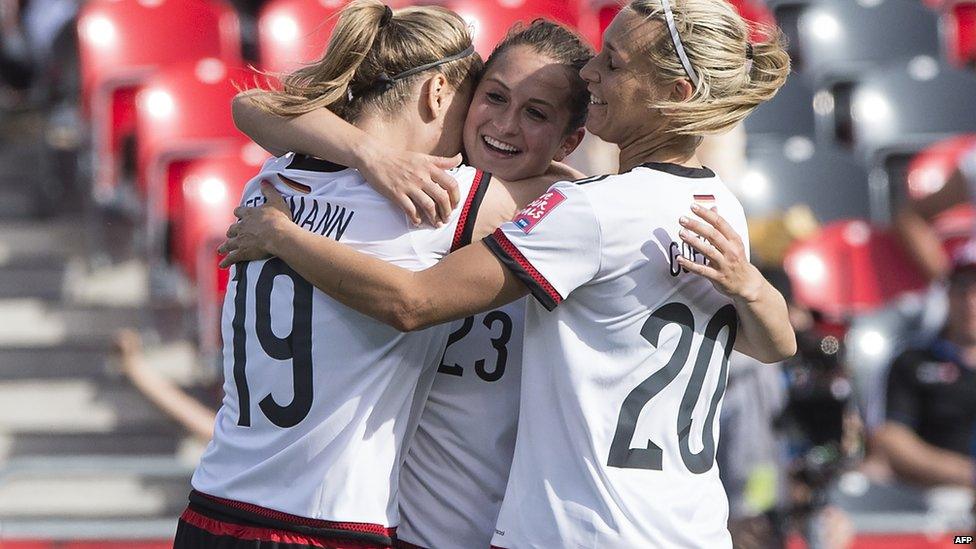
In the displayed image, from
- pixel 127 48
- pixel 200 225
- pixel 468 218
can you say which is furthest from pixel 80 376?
pixel 468 218

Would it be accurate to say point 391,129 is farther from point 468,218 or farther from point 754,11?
point 754,11

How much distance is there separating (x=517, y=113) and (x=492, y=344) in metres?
0.46

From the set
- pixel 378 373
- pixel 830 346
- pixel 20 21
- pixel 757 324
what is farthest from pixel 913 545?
pixel 20 21

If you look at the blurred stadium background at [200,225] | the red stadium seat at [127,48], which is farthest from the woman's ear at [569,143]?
the red stadium seat at [127,48]

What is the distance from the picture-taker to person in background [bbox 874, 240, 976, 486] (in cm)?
523

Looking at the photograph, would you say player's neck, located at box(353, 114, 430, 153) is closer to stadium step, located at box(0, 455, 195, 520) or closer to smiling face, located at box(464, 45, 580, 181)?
smiling face, located at box(464, 45, 580, 181)

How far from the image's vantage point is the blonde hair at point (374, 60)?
257cm

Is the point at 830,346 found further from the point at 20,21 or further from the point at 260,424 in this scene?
the point at 20,21

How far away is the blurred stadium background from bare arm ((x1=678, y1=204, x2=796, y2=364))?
2.22 meters

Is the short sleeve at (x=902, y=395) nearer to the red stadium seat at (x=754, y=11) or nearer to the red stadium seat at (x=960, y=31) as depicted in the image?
the red stadium seat at (x=754, y=11)

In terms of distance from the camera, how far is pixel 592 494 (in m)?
2.35

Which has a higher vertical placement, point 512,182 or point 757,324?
point 512,182

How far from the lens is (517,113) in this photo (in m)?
2.69

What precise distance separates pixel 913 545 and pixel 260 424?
2.79 meters
